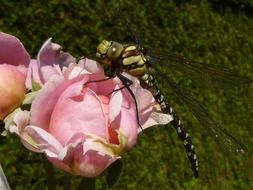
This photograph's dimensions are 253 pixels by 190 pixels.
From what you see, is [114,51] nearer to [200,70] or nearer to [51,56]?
[51,56]

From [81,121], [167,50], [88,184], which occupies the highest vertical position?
[81,121]

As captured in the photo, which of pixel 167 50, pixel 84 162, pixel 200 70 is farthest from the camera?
pixel 167 50

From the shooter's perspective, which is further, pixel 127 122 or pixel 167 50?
pixel 167 50

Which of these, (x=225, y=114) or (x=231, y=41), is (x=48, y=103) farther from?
(x=231, y=41)

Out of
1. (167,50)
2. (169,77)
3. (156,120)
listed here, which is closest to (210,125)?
(169,77)

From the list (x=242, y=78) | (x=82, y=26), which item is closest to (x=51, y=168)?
(x=242, y=78)

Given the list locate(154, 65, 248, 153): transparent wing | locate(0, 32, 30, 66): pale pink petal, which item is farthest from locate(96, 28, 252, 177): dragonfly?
locate(0, 32, 30, 66): pale pink petal
